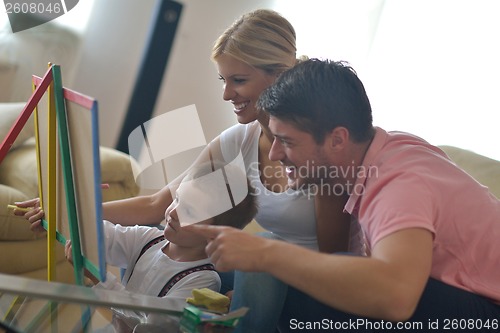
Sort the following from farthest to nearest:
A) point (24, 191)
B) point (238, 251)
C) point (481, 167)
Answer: point (24, 191)
point (481, 167)
point (238, 251)

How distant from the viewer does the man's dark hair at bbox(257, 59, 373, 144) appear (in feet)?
4.08

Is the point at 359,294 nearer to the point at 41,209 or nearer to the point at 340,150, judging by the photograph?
the point at 340,150

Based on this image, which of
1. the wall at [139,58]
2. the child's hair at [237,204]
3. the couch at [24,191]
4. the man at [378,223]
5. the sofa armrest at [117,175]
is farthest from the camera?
the wall at [139,58]

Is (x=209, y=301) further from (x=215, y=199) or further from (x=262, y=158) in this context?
(x=262, y=158)

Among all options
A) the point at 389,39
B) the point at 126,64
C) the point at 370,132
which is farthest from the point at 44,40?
the point at 370,132

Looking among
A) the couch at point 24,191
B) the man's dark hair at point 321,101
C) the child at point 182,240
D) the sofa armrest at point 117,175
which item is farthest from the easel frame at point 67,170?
the sofa armrest at point 117,175

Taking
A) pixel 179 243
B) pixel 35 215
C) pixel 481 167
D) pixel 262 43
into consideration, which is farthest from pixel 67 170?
pixel 481 167

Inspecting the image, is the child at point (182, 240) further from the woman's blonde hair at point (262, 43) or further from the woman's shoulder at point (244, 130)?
the woman's blonde hair at point (262, 43)

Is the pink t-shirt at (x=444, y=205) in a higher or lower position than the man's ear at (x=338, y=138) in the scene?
lower

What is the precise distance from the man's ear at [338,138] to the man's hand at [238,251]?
0.30 meters

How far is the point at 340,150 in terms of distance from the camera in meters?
1.28

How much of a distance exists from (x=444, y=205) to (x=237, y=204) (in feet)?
1.78

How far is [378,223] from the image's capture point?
1.08m

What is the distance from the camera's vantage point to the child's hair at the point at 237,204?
155cm
